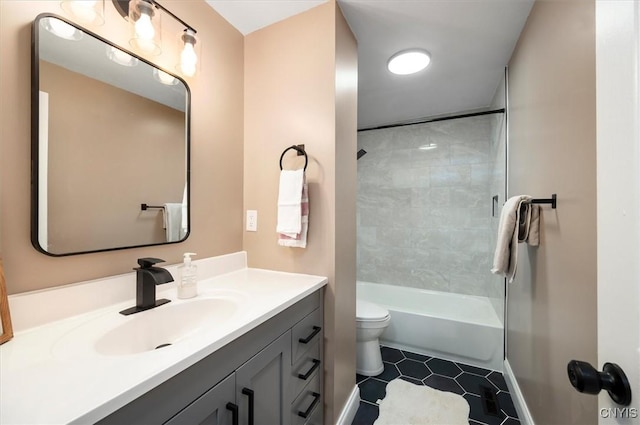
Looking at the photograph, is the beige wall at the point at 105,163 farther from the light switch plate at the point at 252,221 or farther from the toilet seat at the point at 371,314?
the toilet seat at the point at 371,314

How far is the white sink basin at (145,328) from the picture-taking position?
703mm

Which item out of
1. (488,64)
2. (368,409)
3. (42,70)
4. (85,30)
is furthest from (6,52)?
(488,64)

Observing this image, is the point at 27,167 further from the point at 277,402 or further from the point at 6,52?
the point at 277,402

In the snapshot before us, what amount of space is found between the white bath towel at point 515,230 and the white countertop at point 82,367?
3.56 feet

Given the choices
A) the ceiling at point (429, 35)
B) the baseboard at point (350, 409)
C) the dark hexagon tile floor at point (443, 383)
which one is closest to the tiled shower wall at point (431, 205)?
the ceiling at point (429, 35)

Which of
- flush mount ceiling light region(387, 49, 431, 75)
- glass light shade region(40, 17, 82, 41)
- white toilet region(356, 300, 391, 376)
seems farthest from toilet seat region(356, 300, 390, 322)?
glass light shade region(40, 17, 82, 41)

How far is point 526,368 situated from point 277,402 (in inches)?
57.6

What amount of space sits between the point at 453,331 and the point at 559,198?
1555 millimetres

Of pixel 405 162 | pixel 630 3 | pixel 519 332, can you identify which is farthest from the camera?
pixel 405 162

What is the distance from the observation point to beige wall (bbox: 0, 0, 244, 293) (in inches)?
29.0

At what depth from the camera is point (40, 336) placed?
2.33 feet

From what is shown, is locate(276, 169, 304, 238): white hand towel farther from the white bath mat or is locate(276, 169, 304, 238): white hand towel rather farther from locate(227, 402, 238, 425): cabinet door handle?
the white bath mat

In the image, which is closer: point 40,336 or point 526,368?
point 40,336

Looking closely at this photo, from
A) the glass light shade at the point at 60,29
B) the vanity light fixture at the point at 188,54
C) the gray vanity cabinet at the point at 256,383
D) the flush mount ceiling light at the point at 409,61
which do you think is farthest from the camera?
the flush mount ceiling light at the point at 409,61
